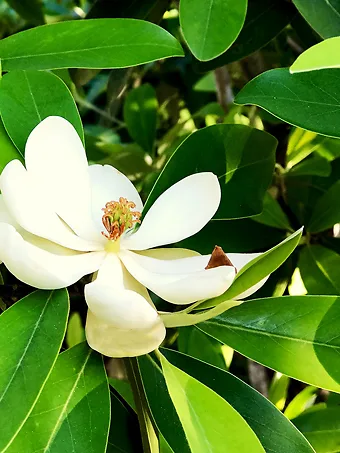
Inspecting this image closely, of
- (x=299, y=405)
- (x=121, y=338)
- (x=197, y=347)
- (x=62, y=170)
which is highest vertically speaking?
(x=62, y=170)

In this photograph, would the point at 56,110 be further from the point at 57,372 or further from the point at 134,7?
the point at 134,7

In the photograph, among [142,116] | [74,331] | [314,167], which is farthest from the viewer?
[142,116]

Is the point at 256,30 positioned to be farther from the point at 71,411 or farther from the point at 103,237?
the point at 71,411

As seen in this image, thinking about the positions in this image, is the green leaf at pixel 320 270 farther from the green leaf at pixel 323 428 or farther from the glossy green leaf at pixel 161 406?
the glossy green leaf at pixel 161 406

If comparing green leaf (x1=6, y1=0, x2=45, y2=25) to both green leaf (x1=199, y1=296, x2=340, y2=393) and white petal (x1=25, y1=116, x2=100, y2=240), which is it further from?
green leaf (x1=199, y1=296, x2=340, y2=393)

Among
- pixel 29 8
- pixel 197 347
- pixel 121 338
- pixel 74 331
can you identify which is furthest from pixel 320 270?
pixel 29 8

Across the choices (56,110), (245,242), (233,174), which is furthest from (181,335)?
(56,110)
